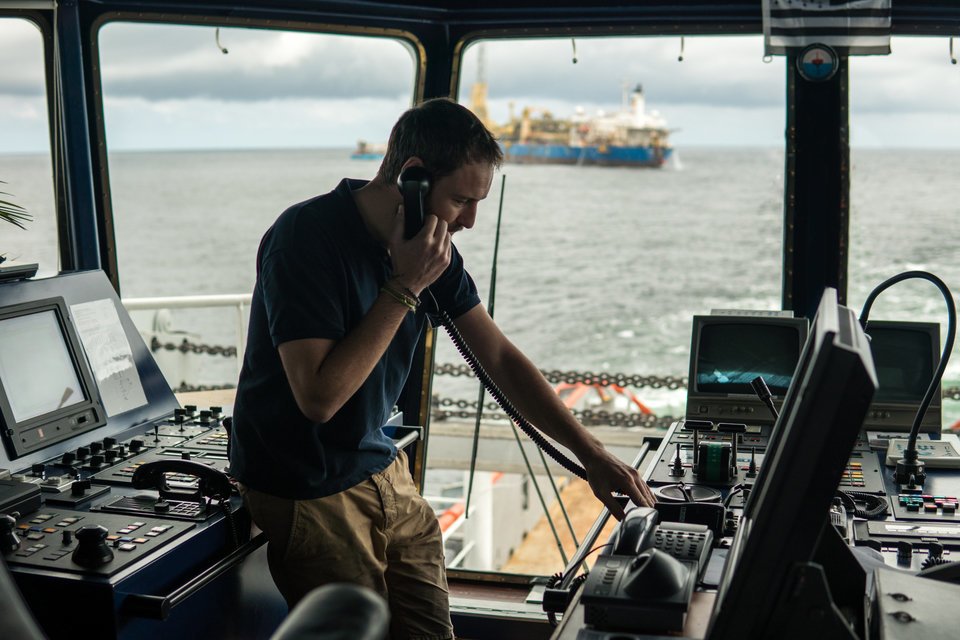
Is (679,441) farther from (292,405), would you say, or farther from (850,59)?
(850,59)

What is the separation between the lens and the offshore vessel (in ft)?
14.0

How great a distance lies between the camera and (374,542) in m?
2.01

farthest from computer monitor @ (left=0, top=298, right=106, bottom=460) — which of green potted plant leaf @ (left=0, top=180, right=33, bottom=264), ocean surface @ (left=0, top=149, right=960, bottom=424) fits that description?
ocean surface @ (left=0, top=149, right=960, bottom=424)

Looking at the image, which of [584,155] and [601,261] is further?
[601,261]

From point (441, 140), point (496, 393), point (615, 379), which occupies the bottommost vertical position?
point (615, 379)

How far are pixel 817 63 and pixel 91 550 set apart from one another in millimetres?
2650

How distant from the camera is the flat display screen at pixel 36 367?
230 cm

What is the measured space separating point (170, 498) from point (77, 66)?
A: 73.5 inches

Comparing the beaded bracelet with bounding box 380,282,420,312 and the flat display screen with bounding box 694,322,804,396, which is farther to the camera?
the flat display screen with bounding box 694,322,804,396

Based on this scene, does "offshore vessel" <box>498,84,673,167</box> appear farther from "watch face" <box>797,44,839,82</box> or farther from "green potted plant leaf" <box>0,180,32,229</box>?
"green potted plant leaf" <box>0,180,32,229</box>

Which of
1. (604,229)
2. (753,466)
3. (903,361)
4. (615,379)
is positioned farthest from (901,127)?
(604,229)

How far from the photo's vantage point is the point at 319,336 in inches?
66.4

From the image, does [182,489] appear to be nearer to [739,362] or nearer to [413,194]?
[413,194]

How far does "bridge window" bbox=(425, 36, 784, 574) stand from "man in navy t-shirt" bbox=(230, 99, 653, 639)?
42.3 inches
